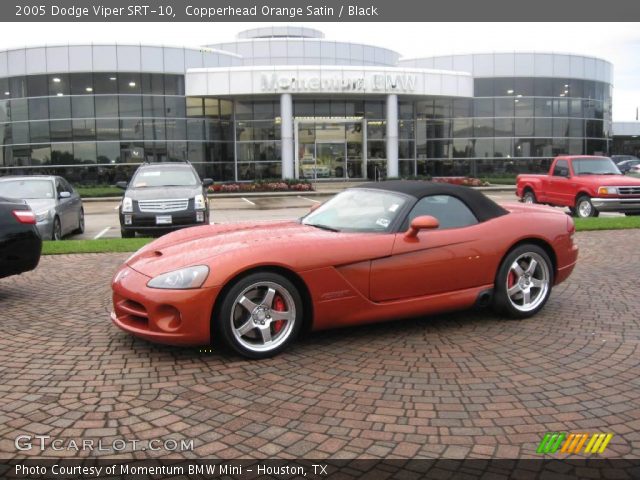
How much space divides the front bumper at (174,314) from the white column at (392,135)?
31.2 m

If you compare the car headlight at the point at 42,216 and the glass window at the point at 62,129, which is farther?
the glass window at the point at 62,129

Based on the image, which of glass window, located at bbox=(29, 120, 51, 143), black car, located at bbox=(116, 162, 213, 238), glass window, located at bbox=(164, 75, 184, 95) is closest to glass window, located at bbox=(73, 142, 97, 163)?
glass window, located at bbox=(29, 120, 51, 143)

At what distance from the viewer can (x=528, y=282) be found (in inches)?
229

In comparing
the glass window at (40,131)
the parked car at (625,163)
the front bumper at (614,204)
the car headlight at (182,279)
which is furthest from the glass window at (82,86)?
the parked car at (625,163)

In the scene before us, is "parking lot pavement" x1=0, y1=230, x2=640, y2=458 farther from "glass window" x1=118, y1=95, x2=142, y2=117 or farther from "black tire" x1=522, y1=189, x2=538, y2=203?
"glass window" x1=118, y1=95, x2=142, y2=117

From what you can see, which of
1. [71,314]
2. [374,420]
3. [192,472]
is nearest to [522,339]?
[374,420]

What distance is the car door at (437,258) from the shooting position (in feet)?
16.6

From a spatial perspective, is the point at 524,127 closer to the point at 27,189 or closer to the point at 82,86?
the point at 82,86

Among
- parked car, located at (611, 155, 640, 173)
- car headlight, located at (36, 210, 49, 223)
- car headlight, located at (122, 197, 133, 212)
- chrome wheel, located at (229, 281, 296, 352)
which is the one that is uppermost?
parked car, located at (611, 155, 640, 173)

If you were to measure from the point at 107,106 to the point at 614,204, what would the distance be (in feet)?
86.8

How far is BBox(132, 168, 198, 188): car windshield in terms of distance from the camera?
527 inches

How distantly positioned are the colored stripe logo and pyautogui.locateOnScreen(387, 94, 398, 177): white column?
32.2 metres

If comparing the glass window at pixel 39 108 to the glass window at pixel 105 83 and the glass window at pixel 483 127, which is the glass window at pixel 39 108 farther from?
the glass window at pixel 483 127

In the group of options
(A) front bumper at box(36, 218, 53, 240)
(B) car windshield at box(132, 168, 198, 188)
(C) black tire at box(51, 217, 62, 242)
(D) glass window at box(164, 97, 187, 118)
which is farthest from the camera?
(D) glass window at box(164, 97, 187, 118)
